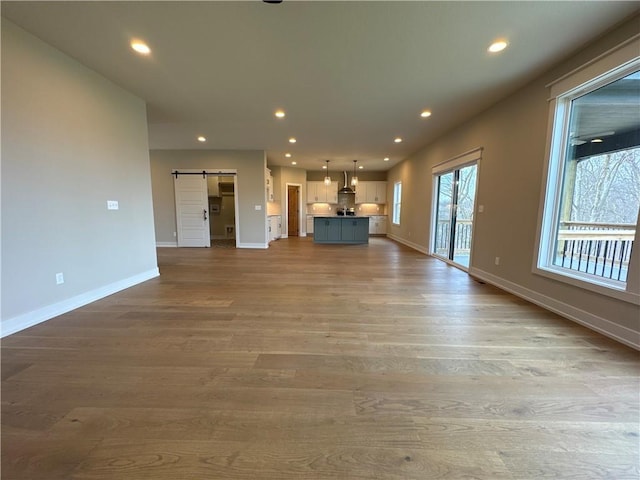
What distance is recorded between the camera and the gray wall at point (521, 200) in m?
2.35

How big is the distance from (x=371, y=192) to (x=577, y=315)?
8730mm

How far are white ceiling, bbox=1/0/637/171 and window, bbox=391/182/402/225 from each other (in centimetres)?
459

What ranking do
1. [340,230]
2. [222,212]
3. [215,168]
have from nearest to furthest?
[215,168], [340,230], [222,212]

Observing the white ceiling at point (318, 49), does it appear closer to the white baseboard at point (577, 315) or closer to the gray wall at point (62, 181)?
the gray wall at point (62, 181)

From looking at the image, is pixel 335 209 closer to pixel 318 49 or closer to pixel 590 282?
pixel 318 49

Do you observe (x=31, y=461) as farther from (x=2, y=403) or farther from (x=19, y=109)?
(x=19, y=109)

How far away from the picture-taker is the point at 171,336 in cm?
225

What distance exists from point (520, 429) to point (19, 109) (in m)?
4.57

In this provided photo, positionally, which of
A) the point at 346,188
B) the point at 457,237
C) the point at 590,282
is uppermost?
the point at 346,188

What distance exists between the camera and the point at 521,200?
134 inches

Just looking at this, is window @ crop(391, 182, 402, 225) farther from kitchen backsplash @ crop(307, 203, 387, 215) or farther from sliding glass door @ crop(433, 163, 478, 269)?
sliding glass door @ crop(433, 163, 478, 269)

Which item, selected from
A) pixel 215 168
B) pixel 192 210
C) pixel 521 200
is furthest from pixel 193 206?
pixel 521 200

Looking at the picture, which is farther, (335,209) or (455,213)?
(335,209)

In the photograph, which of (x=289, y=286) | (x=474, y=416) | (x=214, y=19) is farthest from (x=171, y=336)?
(x=214, y=19)
